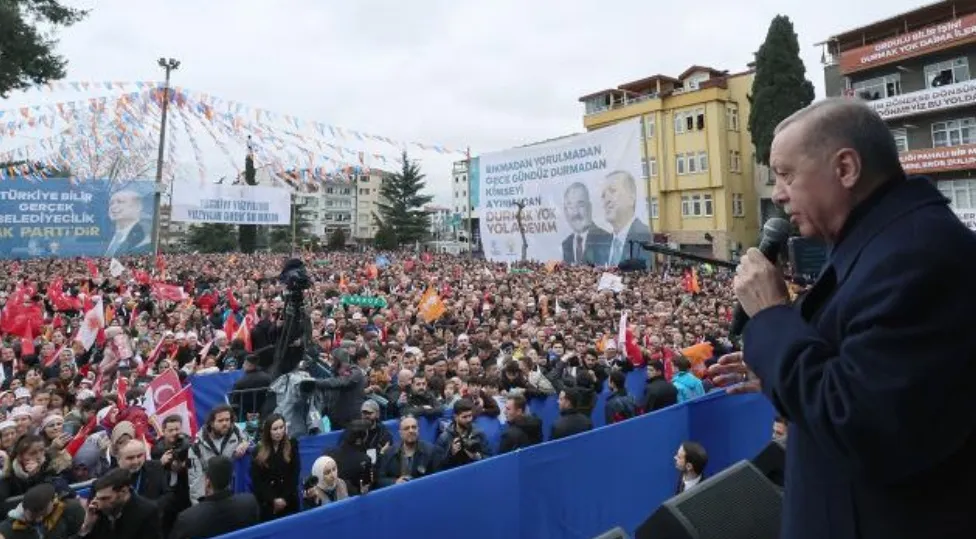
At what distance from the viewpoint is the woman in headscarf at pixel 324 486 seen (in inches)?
192

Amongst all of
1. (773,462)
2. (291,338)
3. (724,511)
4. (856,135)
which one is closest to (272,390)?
(291,338)

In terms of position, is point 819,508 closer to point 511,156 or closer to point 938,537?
point 938,537

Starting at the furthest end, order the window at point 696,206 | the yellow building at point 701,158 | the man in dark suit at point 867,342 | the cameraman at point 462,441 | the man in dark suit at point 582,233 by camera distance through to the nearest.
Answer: the window at point 696,206
the yellow building at point 701,158
the man in dark suit at point 582,233
the cameraman at point 462,441
the man in dark suit at point 867,342

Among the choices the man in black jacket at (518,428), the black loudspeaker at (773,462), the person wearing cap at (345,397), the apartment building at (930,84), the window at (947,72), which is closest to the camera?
the black loudspeaker at (773,462)

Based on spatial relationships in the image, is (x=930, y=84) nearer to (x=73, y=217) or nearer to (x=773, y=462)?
(x=773, y=462)

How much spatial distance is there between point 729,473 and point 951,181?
35001 millimetres

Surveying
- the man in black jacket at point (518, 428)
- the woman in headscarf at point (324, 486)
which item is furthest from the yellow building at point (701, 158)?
the woman in headscarf at point (324, 486)

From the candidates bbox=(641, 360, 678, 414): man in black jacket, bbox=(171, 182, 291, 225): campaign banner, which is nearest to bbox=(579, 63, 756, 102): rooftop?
bbox=(171, 182, 291, 225): campaign banner

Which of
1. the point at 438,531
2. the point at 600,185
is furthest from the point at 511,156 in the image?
the point at 438,531

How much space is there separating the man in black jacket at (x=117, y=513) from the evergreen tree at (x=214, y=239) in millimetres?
63460

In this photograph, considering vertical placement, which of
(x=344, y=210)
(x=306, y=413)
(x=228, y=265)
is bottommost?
(x=306, y=413)

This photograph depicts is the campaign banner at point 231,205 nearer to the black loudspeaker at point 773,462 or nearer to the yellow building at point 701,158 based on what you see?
the yellow building at point 701,158

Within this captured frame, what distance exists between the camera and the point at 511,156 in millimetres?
32875

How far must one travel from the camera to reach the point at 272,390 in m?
6.61
